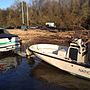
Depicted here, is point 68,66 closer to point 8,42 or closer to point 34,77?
point 34,77

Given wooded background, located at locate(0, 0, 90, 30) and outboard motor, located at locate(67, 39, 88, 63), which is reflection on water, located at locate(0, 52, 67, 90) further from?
wooded background, located at locate(0, 0, 90, 30)

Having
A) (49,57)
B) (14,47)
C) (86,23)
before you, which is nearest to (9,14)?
(86,23)

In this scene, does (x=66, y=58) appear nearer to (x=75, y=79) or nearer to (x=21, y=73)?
(x=75, y=79)

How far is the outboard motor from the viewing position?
13.7 metres

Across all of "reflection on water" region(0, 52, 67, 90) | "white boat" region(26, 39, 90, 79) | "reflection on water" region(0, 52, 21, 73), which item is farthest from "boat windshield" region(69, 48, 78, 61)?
"reflection on water" region(0, 52, 21, 73)

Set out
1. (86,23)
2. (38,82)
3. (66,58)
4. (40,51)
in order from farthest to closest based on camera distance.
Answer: (86,23), (40,51), (66,58), (38,82)

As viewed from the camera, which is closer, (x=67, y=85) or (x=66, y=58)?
(x=67, y=85)

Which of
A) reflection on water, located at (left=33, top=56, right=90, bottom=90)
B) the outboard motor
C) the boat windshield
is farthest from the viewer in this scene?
the boat windshield

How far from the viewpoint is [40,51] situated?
15305 mm

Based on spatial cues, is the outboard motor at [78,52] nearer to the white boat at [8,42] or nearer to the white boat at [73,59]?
the white boat at [73,59]

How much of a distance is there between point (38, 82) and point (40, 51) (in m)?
2.68

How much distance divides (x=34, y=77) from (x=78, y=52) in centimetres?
258

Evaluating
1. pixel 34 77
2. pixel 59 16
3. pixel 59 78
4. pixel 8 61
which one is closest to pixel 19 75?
pixel 34 77

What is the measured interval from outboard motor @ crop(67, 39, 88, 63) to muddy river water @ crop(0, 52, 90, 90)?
3.10 feet
